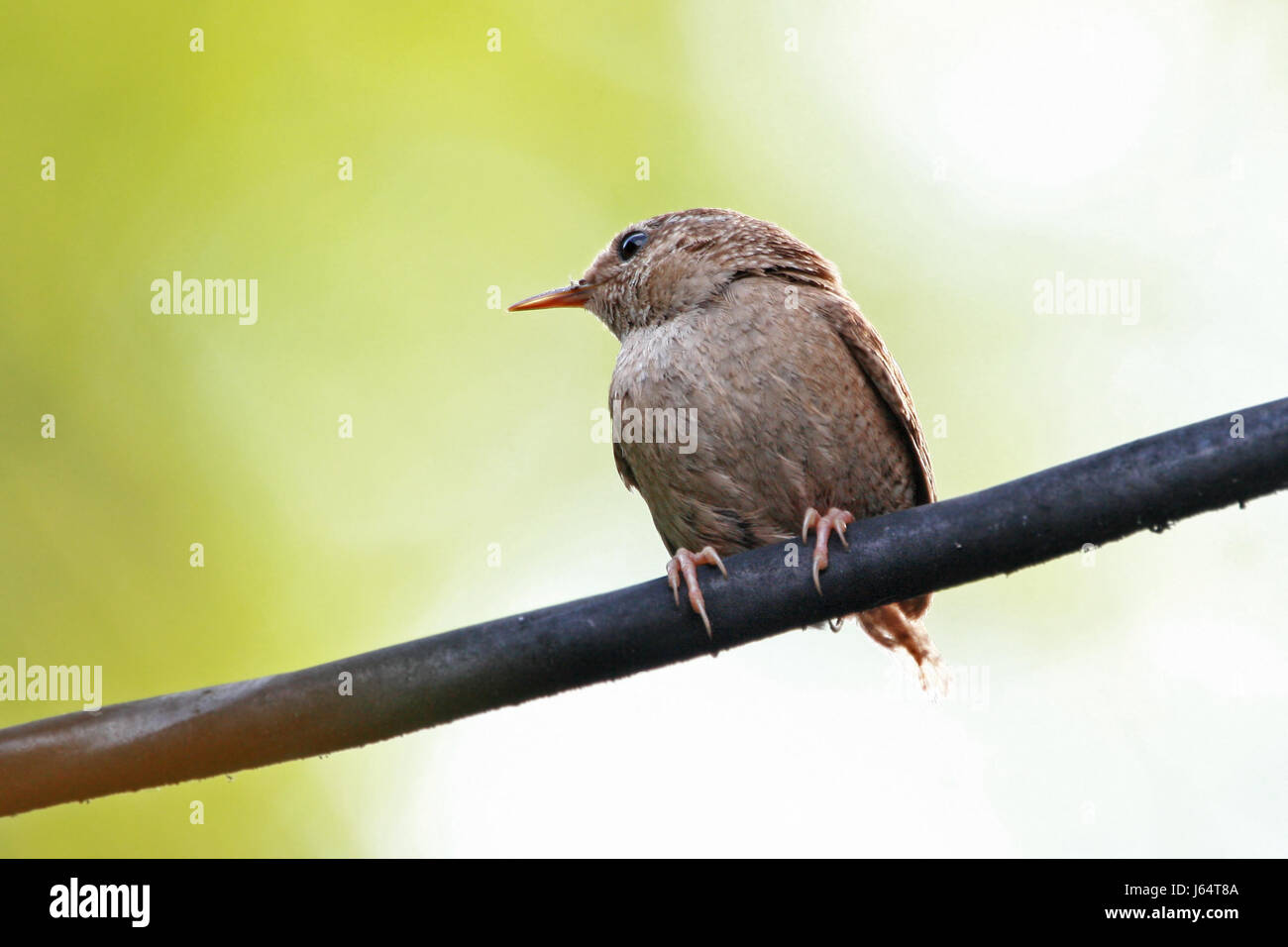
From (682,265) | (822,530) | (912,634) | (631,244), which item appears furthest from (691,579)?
(631,244)

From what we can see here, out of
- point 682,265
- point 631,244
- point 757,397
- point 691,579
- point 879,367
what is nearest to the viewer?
point 691,579

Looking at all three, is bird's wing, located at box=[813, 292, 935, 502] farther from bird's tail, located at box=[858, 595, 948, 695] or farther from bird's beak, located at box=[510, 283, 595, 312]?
bird's beak, located at box=[510, 283, 595, 312]

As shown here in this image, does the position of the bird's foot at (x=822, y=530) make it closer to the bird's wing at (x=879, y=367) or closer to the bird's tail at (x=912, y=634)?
the bird's wing at (x=879, y=367)

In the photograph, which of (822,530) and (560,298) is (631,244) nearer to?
(560,298)

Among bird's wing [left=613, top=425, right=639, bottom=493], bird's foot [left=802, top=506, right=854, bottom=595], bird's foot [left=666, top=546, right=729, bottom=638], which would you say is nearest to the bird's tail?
bird's foot [left=802, top=506, right=854, bottom=595]

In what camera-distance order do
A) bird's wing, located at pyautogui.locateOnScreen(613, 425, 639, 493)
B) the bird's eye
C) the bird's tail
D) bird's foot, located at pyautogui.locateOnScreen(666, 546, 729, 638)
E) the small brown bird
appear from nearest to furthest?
bird's foot, located at pyautogui.locateOnScreen(666, 546, 729, 638), the small brown bird, bird's wing, located at pyautogui.locateOnScreen(613, 425, 639, 493), the bird's tail, the bird's eye

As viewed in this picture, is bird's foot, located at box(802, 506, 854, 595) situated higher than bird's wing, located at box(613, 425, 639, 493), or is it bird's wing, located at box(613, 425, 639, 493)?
bird's wing, located at box(613, 425, 639, 493)

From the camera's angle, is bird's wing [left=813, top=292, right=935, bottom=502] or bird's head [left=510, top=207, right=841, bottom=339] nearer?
bird's wing [left=813, top=292, right=935, bottom=502]
